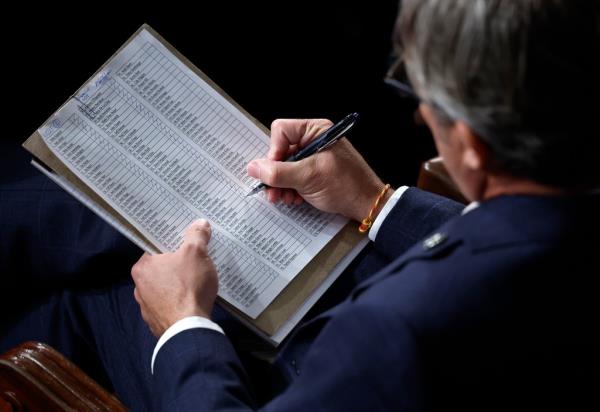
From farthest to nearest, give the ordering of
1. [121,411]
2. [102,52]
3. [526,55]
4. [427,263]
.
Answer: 1. [102,52]
2. [121,411]
3. [427,263]
4. [526,55]

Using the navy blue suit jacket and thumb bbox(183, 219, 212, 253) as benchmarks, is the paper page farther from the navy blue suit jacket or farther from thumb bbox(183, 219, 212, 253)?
the navy blue suit jacket

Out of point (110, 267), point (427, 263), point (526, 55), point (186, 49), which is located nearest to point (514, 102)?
point (526, 55)

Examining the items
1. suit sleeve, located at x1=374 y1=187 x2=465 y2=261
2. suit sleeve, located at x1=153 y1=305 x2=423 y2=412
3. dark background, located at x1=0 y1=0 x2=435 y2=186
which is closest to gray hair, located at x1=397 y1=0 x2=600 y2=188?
suit sleeve, located at x1=153 y1=305 x2=423 y2=412

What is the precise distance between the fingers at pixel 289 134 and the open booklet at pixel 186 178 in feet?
0.10

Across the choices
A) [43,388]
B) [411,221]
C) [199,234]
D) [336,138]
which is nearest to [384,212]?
[411,221]

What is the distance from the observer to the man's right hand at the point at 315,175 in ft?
3.80

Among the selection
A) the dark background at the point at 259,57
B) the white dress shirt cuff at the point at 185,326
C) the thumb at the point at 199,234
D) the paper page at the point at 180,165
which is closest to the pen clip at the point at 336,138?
the paper page at the point at 180,165

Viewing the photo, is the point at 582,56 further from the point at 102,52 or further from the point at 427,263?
the point at 102,52

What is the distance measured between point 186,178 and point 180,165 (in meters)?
0.02

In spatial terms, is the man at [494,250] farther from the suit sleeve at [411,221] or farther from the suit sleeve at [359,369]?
the suit sleeve at [411,221]

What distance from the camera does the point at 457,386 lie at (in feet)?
2.42

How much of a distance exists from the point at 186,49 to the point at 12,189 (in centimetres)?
65

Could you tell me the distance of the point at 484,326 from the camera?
73cm

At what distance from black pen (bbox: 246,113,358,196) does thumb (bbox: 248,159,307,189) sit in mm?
18
